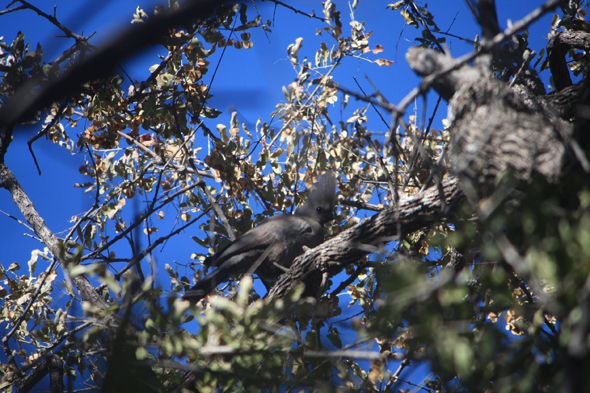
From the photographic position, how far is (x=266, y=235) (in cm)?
419

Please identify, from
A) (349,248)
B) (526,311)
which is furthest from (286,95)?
A: (526,311)

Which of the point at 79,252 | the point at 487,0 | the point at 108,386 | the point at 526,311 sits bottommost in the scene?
the point at 526,311

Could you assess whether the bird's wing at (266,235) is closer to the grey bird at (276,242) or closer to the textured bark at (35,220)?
the grey bird at (276,242)

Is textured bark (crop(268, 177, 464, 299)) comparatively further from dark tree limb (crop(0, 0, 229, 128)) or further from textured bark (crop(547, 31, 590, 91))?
textured bark (crop(547, 31, 590, 91))

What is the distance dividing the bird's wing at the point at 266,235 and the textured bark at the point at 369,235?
875mm

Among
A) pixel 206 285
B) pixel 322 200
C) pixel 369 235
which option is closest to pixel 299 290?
pixel 369 235

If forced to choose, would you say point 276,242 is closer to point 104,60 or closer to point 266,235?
point 266,235

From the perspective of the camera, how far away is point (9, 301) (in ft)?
11.9

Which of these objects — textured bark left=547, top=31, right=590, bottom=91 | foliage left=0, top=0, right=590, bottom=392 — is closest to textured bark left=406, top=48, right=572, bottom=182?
foliage left=0, top=0, right=590, bottom=392

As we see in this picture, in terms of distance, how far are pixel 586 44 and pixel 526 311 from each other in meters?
3.25

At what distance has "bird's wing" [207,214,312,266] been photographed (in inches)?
155

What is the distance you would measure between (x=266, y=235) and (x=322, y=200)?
1.00 m

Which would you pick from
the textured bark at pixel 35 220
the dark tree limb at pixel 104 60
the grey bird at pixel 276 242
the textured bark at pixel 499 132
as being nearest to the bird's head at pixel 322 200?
the grey bird at pixel 276 242

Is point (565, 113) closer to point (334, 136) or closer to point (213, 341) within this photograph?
point (334, 136)
